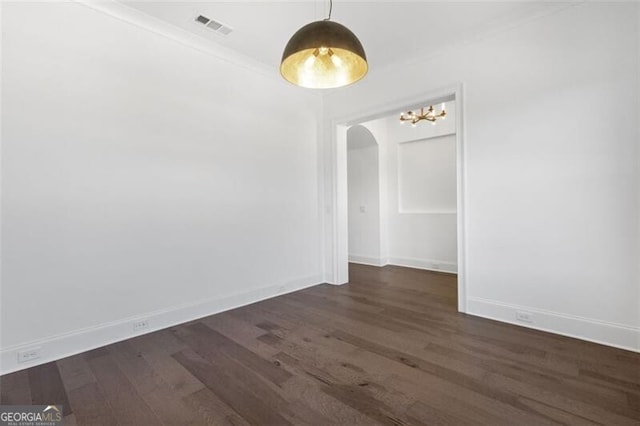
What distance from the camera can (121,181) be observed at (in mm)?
2781

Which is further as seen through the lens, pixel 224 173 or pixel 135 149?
pixel 224 173

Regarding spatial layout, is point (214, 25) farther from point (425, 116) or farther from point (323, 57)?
point (425, 116)

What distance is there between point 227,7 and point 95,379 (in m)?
3.27

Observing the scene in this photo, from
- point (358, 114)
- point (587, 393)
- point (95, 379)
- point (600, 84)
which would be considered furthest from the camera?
point (358, 114)

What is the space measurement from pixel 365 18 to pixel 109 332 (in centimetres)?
385

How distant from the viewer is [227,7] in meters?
2.74

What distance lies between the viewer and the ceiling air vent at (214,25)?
2.91 m

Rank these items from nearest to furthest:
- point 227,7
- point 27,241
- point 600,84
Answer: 1. point 27,241
2. point 600,84
3. point 227,7

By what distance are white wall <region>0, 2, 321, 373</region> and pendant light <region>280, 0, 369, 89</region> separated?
5.73ft

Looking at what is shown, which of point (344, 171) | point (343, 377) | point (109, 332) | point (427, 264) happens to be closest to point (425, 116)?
point (344, 171)

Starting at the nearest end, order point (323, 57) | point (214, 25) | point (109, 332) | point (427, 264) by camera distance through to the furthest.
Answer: point (323, 57), point (109, 332), point (214, 25), point (427, 264)

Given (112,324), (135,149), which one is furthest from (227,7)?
(112,324)

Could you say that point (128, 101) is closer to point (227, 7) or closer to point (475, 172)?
point (227, 7)

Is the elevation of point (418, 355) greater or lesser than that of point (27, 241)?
lesser
